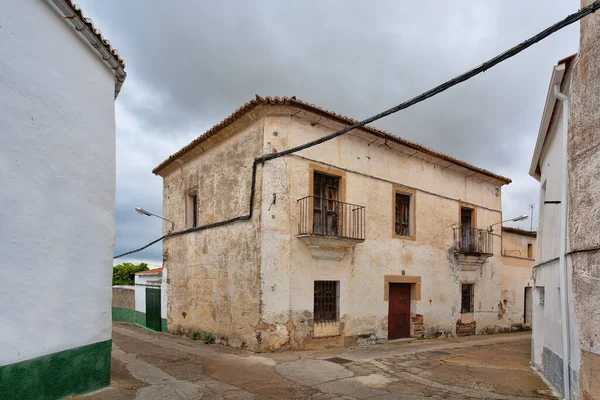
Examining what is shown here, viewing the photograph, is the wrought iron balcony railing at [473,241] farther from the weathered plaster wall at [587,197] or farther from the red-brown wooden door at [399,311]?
the weathered plaster wall at [587,197]

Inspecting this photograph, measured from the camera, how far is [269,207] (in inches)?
395

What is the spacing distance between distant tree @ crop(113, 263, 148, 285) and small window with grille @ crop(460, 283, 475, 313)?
736 inches

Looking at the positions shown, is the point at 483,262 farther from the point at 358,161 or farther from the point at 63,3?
the point at 63,3

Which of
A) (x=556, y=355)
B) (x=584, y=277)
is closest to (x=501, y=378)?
(x=556, y=355)

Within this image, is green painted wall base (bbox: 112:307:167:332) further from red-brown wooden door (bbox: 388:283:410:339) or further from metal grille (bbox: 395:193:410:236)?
metal grille (bbox: 395:193:410:236)

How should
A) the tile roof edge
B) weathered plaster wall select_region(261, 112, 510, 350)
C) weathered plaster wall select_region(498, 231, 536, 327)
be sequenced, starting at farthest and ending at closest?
1. weathered plaster wall select_region(498, 231, 536, 327)
2. weathered plaster wall select_region(261, 112, 510, 350)
3. the tile roof edge

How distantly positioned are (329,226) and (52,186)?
22.6 ft

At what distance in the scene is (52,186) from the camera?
Answer: 529 cm

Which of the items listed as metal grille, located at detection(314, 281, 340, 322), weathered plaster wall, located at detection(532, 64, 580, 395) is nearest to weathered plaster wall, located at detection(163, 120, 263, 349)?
metal grille, located at detection(314, 281, 340, 322)

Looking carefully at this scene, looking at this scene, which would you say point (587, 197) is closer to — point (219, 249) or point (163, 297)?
point (219, 249)

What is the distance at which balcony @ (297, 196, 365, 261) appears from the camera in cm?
1023

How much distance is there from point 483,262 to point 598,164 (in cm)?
1137

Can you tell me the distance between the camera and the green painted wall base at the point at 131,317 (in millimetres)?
16594

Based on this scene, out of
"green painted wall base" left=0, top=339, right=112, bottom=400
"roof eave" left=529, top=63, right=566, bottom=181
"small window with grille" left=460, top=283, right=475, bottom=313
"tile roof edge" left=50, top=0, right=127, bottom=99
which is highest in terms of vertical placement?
"tile roof edge" left=50, top=0, right=127, bottom=99
